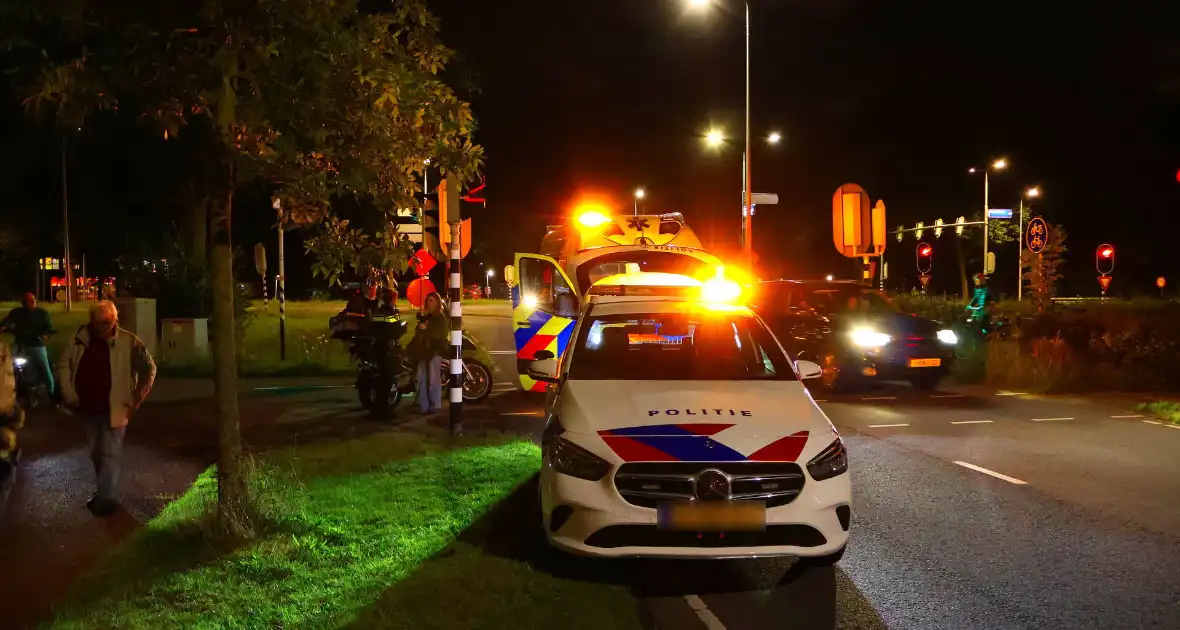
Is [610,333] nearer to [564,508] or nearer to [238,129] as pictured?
[564,508]

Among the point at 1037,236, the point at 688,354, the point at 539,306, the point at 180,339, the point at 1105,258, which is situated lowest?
the point at 180,339

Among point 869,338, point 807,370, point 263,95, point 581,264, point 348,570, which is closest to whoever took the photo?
point 348,570

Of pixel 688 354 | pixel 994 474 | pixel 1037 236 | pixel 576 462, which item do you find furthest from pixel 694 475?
pixel 1037 236

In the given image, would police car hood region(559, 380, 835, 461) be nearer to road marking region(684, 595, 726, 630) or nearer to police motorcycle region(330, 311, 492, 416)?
road marking region(684, 595, 726, 630)

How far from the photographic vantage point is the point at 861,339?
15.2 metres

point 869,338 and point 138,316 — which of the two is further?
point 138,316

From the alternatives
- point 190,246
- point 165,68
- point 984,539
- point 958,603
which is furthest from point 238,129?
point 190,246

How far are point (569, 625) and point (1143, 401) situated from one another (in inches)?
518

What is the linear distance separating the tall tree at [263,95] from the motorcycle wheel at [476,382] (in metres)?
6.82

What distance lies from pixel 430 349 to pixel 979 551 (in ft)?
24.8

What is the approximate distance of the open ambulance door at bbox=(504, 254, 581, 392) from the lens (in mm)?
13727

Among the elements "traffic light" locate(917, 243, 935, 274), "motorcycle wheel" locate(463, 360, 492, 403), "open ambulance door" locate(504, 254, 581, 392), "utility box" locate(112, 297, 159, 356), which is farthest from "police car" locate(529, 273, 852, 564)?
"traffic light" locate(917, 243, 935, 274)

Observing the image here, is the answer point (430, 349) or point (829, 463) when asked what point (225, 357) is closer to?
point (829, 463)

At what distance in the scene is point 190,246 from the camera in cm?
2541
